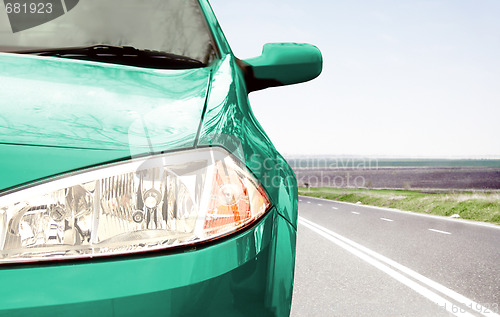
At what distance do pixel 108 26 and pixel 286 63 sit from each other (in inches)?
32.6

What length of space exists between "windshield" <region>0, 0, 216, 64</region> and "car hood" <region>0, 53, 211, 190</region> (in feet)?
1.13

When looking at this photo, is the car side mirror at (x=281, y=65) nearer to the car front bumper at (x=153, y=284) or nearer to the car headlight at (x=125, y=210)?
the car headlight at (x=125, y=210)

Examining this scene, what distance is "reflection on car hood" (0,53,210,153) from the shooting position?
1178 mm

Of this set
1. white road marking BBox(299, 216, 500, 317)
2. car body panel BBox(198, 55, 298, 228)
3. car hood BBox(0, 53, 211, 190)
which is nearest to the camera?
car hood BBox(0, 53, 211, 190)

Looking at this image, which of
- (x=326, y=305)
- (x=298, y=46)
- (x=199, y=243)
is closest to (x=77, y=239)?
(x=199, y=243)

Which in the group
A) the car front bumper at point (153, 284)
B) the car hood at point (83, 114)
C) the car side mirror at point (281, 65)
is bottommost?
the car front bumper at point (153, 284)

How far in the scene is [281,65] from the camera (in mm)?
2201

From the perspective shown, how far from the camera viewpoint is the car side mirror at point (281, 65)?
2.20m

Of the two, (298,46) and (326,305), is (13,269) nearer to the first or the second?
(298,46)

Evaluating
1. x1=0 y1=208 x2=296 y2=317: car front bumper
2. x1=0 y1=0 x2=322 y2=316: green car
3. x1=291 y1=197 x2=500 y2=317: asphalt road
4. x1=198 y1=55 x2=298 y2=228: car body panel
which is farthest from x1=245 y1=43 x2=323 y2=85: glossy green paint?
→ x1=291 y1=197 x2=500 y2=317: asphalt road

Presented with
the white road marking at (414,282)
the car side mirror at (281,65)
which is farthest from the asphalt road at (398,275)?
the car side mirror at (281,65)

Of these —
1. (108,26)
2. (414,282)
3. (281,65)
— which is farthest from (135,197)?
(414,282)

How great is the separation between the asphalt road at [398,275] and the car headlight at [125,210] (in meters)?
2.85

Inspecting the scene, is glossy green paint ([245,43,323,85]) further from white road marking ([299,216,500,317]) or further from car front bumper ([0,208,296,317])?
white road marking ([299,216,500,317])
